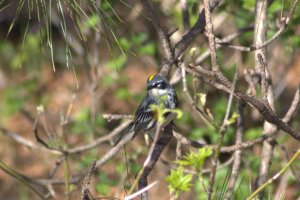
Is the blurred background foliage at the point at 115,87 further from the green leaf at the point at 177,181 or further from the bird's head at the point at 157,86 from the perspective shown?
the green leaf at the point at 177,181

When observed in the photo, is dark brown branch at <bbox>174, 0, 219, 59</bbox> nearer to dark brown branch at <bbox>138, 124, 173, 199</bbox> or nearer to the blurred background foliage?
dark brown branch at <bbox>138, 124, 173, 199</bbox>

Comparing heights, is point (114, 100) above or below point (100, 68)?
below

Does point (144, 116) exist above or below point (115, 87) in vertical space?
above

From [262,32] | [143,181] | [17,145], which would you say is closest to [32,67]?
[17,145]

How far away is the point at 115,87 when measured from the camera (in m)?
6.07

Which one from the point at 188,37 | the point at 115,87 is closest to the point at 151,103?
the point at 188,37

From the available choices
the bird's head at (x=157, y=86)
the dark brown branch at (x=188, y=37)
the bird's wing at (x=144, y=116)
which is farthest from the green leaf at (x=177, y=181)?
the bird's wing at (x=144, y=116)

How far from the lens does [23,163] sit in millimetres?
6336

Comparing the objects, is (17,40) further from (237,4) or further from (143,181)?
(143,181)

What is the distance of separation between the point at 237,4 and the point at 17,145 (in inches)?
118

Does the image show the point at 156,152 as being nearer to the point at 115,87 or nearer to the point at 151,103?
the point at 151,103

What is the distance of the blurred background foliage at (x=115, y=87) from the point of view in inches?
169

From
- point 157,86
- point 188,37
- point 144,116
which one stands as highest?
point 188,37

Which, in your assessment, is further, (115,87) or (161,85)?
(115,87)
